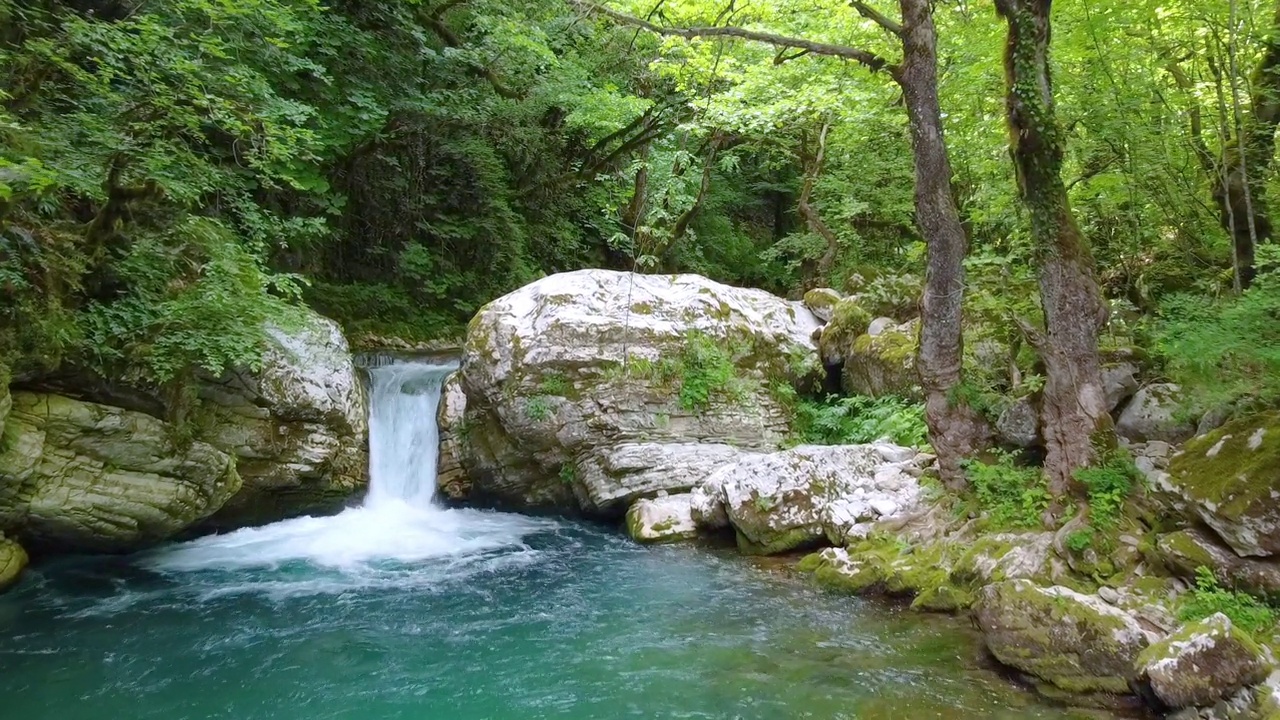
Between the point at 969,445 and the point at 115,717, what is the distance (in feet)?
25.5

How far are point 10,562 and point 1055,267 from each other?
1064 centimetres

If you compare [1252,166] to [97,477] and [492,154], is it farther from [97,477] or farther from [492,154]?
[492,154]

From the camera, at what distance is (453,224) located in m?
16.2

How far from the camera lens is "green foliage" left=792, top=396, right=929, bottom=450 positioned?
33.6 feet

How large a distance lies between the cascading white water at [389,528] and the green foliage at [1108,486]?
6.02 metres

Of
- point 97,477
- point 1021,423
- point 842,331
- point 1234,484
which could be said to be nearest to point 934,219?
point 1021,423

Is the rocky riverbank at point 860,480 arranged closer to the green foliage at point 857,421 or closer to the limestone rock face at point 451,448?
the limestone rock face at point 451,448

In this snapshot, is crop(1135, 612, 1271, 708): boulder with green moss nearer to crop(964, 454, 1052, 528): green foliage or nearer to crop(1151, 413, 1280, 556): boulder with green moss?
crop(1151, 413, 1280, 556): boulder with green moss

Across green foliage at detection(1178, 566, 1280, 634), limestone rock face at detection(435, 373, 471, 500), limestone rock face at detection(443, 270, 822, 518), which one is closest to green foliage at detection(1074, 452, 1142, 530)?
green foliage at detection(1178, 566, 1280, 634)

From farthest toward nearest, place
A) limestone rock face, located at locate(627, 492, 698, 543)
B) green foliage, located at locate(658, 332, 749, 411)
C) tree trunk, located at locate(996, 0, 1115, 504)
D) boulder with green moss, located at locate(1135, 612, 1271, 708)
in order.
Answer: green foliage, located at locate(658, 332, 749, 411)
limestone rock face, located at locate(627, 492, 698, 543)
tree trunk, located at locate(996, 0, 1115, 504)
boulder with green moss, located at locate(1135, 612, 1271, 708)

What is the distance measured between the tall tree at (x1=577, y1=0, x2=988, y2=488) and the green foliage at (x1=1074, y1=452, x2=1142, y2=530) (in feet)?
4.81

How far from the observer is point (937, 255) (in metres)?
7.96

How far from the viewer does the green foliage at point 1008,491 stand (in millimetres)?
7094

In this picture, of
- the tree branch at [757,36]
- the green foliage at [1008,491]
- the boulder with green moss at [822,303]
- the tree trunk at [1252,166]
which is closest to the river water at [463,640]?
the green foliage at [1008,491]
